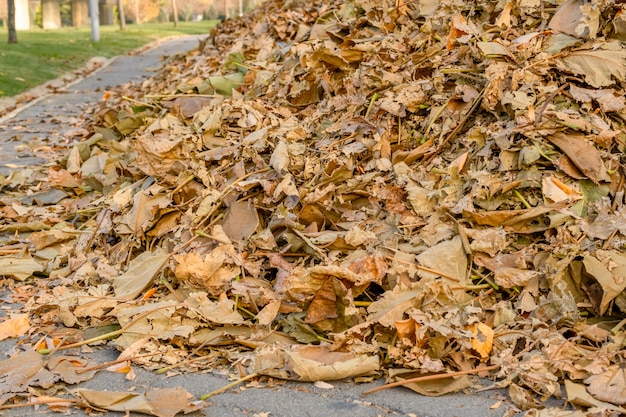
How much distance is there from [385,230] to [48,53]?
15.2m

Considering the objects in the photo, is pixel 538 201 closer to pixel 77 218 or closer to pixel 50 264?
pixel 50 264

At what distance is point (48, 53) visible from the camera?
1673 cm

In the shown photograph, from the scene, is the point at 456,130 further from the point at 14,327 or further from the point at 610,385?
the point at 14,327

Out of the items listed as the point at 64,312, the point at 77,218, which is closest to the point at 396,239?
the point at 64,312

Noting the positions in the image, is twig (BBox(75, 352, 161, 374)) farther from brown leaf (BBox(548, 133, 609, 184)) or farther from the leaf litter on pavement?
brown leaf (BBox(548, 133, 609, 184))

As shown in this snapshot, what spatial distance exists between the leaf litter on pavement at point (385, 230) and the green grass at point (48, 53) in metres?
8.21

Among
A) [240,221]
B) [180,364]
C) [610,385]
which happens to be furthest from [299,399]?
[240,221]

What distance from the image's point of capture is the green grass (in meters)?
13.0

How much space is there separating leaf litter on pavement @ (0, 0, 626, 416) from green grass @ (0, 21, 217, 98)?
8207 millimetres

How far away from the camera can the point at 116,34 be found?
25609mm

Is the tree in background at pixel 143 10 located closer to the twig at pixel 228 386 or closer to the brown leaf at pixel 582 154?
the brown leaf at pixel 582 154

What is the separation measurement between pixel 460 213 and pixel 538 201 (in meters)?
0.38

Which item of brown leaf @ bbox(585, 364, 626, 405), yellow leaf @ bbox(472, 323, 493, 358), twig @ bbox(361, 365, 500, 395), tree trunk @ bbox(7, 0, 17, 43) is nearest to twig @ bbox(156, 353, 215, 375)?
twig @ bbox(361, 365, 500, 395)

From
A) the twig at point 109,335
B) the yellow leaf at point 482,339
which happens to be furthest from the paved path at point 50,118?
the yellow leaf at point 482,339
